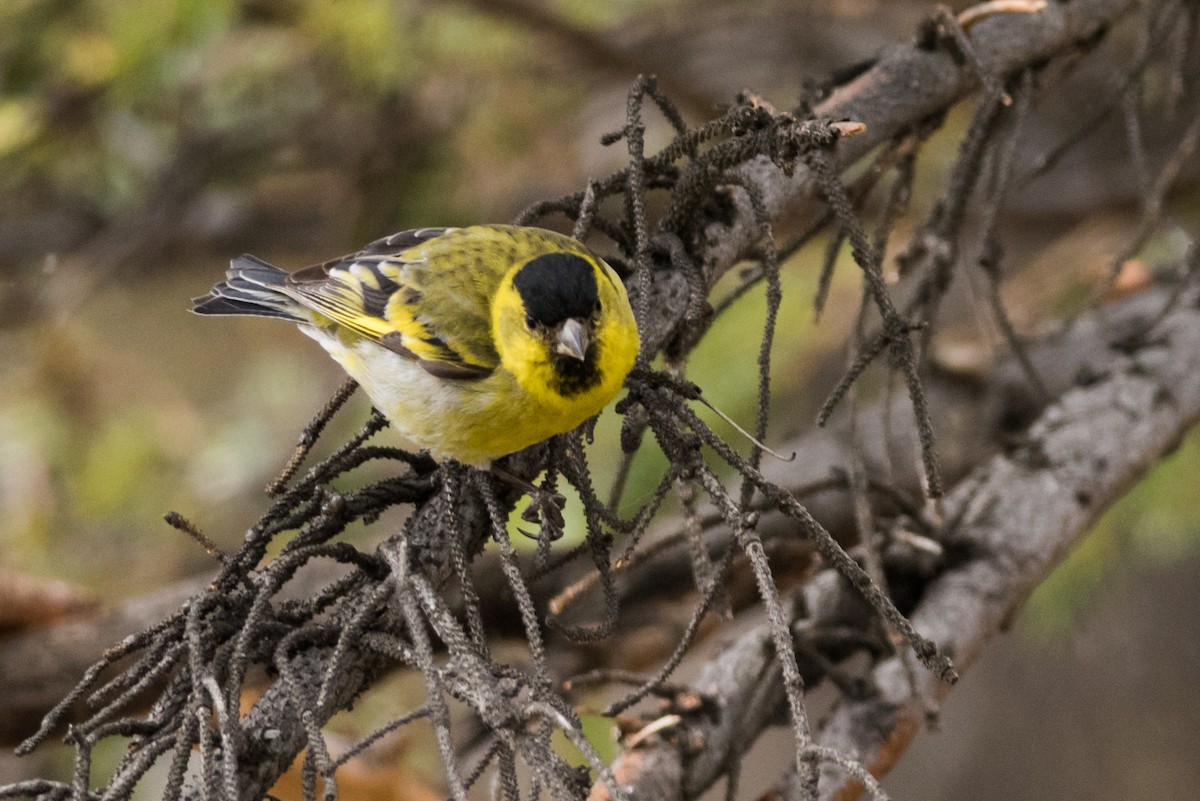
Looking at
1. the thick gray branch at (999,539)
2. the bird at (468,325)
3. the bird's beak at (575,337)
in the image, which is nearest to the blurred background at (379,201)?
the thick gray branch at (999,539)

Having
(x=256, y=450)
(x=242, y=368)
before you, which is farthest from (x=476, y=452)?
(x=242, y=368)

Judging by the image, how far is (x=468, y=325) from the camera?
2.09 meters

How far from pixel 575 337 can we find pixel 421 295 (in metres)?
0.53

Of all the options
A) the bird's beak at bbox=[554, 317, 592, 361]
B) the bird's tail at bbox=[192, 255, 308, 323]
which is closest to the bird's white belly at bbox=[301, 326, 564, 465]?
the bird's beak at bbox=[554, 317, 592, 361]

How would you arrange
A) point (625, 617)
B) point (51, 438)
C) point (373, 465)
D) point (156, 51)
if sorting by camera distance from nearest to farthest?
1. point (625, 617)
2. point (156, 51)
3. point (373, 465)
4. point (51, 438)

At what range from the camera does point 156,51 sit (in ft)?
11.3

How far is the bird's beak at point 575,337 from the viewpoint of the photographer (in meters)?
1.78

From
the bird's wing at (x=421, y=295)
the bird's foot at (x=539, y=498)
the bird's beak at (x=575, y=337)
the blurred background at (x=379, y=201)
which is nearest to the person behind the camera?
the bird's foot at (x=539, y=498)

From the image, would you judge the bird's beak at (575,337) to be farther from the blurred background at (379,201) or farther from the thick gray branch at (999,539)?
the blurred background at (379,201)

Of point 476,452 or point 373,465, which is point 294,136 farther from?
point 476,452

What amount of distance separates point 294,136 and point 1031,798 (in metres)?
4.31

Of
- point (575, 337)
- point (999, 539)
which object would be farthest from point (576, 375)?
point (999, 539)

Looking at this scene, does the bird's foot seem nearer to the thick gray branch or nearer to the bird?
the bird

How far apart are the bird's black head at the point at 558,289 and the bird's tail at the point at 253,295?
78 centimetres
